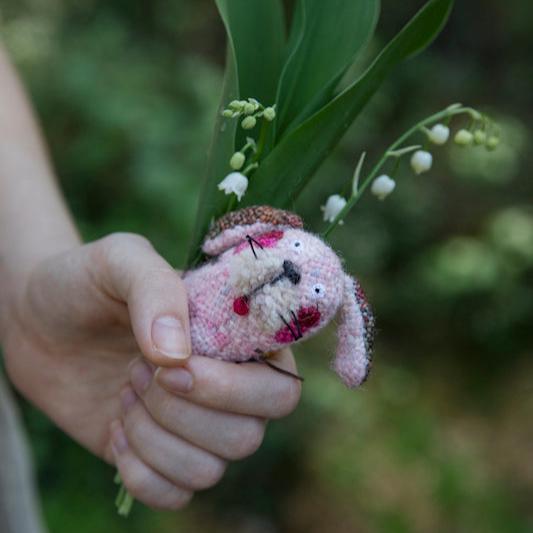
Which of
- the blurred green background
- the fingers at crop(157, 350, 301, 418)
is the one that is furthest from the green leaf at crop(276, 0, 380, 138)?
the blurred green background

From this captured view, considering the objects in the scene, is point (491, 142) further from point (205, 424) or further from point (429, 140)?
point (205, 424)

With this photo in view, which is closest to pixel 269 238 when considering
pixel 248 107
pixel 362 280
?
pixel 248 107

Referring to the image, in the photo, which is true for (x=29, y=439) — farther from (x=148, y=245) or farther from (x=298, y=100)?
(x=298, y=100)

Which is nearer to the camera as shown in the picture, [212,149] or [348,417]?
[212,149]

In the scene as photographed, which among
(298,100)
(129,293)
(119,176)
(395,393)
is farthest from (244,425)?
(395,393)

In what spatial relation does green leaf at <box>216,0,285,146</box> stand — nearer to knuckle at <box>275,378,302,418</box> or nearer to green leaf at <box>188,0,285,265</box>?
green leaf at <box>188,0,285,265</box>

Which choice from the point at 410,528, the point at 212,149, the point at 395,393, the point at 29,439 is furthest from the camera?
the point at 395,393
